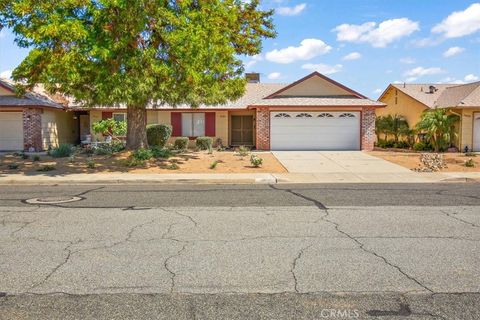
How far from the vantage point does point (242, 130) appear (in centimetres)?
3150

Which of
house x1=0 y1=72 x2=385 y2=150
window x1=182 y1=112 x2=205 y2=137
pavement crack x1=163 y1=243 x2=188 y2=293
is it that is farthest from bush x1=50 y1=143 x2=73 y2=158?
pavement crack x1=163 y1=243 x2=188 y2=293

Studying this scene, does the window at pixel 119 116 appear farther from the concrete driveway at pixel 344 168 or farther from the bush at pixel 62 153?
the concrete driveway at pixel 344 168

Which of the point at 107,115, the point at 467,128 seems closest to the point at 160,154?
the point at 107,115

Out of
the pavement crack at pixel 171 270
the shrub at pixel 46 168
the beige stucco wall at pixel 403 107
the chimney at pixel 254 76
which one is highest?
the chimney at pixel 254 76

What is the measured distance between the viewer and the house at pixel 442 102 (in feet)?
89.2

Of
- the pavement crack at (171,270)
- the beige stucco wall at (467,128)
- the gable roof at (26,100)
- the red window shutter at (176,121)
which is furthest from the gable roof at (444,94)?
the pavement crack at (171,270)

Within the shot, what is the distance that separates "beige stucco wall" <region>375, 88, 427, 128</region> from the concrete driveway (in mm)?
9644

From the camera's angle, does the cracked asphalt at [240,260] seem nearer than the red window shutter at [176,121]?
Yes

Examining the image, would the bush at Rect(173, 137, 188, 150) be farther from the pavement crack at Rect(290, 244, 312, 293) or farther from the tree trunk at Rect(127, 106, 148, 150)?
the pavement crack at Rect(290, 244, 312, 293)

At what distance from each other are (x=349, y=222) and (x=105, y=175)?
10.6 meters

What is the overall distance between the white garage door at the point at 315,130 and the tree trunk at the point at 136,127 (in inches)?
345

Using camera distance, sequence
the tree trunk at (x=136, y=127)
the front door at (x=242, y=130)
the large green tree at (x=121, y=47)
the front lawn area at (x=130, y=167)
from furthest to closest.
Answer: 1. the front door at (x=242, y=130)
2. the tree trunk at (x=136, y=127)
3. the front lawn area at (x=130, y=167)
4. the large green tree at (x=121, y=47)

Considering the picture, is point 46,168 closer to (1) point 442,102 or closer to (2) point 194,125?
(2) point 194,125

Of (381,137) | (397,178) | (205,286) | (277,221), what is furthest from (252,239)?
(381,137)
